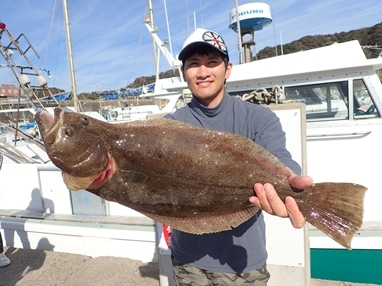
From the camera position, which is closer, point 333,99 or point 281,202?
point 281,202

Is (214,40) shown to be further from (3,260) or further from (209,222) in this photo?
(3,260)

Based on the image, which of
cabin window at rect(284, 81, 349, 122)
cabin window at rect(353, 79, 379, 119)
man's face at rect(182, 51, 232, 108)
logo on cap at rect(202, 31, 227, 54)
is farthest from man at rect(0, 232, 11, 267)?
cabin window at rect(353, 79, 379, 119)

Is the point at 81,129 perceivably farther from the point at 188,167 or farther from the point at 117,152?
the point at 188,167

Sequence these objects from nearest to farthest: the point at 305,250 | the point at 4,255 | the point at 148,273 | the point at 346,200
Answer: the point at 346,200
the point at 305,250
the point at 148,273
the point at 4,255

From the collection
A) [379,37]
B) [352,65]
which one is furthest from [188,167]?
[379,37]

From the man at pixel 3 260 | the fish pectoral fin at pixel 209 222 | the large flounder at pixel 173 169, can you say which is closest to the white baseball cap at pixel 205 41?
the large flounder at pixel 173 169

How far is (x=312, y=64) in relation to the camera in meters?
5.64

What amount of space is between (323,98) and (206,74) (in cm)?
439

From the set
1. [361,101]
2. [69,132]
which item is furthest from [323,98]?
[69,132]

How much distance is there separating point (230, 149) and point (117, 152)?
72 centimetres

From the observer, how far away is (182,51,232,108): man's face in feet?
7.11

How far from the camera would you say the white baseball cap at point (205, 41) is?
211 centimetres

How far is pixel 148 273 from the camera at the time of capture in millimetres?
4547

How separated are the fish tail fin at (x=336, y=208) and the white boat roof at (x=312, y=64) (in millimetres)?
4376
